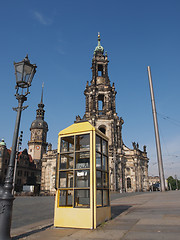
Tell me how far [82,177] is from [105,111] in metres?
42.0

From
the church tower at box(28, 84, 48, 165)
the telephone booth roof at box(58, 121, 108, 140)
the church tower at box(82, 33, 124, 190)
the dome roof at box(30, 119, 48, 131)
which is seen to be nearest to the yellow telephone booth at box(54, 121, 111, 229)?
the telephone booth roof at box(58, 121, 108, 140)

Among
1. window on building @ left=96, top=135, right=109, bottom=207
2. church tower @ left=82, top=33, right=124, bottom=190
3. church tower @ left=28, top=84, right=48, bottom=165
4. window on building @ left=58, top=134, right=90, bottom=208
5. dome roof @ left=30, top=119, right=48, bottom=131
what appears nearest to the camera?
window on building @ left=58, top=134, right=90, bottom=208

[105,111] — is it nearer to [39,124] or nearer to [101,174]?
[39,124]

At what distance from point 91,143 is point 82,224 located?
204cm

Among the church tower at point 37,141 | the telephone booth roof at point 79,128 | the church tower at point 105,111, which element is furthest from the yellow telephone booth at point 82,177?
the church tower at point 37,141

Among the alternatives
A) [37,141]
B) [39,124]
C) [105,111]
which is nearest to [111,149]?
[105,111]

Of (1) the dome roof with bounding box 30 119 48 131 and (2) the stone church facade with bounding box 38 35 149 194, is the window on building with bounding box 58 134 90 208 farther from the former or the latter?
(1) the dome roof with bounding box 30 119 48 131

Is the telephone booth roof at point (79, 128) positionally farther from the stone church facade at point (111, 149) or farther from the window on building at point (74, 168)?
the stone church facade at point (111, 149)

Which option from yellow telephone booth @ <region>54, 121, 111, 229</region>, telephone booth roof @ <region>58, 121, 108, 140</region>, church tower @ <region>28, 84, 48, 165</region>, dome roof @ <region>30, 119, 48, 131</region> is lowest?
yellow telephone booth @ <region>54, 121, 111, 229</region>

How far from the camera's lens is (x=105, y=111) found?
47.2 meters

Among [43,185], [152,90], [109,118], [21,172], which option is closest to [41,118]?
[21,172]

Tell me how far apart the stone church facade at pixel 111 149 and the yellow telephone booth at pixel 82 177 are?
3544 cm

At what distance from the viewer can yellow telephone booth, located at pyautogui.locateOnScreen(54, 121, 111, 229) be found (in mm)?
5027

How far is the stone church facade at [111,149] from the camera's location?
42750mm
